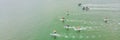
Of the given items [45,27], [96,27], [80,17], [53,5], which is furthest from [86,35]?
[53,5]

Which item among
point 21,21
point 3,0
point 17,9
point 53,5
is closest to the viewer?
point 21,21

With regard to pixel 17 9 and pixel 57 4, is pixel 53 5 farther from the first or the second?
pixel 17 9

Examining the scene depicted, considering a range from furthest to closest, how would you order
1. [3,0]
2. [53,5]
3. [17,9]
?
[3,0] → [53,5] → [17,9]

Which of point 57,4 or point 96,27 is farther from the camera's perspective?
point 57,4

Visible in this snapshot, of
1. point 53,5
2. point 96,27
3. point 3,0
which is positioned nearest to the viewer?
point 96,27

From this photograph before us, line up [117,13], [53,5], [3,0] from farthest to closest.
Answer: [3,0]
[53,5]
[117,13]

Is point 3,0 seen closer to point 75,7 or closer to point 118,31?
point 75,7

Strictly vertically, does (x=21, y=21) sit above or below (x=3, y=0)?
below

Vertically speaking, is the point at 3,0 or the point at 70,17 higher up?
the point at 3,0

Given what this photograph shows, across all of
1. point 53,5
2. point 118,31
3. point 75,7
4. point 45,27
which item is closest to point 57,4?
point 53,5
